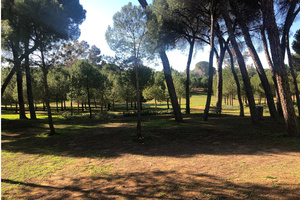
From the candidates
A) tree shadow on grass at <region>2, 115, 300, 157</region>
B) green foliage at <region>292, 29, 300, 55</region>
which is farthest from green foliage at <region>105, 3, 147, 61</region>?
green foliage at <region>292, 29, 300, 55</region>

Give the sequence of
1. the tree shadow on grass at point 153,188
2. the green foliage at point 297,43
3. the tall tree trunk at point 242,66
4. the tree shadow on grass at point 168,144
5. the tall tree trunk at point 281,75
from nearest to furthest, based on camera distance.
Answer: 1. the tree shadow on grass at point 153,188
2. the tree shadow on grass at point 168,144
3. the tall tree trunk at point 281,75
4. the tall tree trunk at point 242,66
5. the green foliage at point 297,43

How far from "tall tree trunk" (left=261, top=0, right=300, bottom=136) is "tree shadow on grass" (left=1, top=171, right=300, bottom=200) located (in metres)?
5.41

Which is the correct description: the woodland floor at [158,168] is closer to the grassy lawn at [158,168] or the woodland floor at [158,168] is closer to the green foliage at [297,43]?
the grassy lawn at [158,168]

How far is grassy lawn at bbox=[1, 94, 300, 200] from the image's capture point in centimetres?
406

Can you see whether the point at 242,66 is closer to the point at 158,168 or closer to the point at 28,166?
the point at 158,168

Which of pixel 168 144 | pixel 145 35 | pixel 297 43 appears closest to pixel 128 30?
pixel 145 35

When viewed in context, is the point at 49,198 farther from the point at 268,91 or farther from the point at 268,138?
the point at 268,91

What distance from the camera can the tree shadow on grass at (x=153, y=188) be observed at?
3.76m

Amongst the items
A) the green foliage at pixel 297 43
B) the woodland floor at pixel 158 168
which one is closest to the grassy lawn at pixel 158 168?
the woodland floor at pixel 158 168

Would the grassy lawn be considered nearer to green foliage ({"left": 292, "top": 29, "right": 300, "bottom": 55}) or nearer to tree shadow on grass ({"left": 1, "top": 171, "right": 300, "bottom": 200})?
tree shadow on grass ({"left": 1, "top": 171, "right": 300, "bottom": 200})

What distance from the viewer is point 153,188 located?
169 inches

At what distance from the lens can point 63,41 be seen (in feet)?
42.5

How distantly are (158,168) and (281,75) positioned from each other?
689 centimetres

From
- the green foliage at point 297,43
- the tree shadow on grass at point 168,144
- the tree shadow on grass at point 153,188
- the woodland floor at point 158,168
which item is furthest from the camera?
the green foliage at point 297,43
